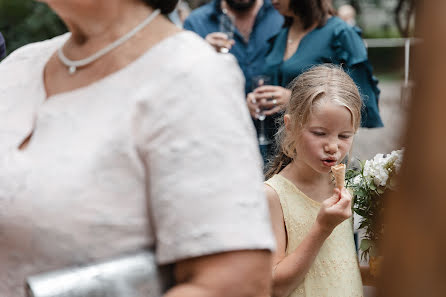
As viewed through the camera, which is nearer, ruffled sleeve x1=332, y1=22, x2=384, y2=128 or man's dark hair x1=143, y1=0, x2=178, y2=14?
man's dark hair x1=143, y1=0, x2=178, y2=14

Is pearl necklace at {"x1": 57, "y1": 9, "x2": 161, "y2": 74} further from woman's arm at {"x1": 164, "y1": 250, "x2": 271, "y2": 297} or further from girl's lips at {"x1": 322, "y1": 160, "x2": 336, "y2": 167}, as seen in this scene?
girl's lips at {"x1": 322, "y1": 160, "x2": 336, "y2": 167}

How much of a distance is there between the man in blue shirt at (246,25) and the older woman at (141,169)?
9.60 feet

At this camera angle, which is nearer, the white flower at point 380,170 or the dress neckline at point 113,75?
the dress neckline at point 113,75

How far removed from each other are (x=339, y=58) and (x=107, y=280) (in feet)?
8.64

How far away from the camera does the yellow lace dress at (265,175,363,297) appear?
7.73 ft

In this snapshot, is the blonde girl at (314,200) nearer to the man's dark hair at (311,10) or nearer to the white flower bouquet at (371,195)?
the white flower bouquet at (371,195)

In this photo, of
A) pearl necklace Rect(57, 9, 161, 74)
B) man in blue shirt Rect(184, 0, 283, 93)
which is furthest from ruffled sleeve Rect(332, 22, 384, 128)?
pearl necklace Rect(57, 9, 161, 74)

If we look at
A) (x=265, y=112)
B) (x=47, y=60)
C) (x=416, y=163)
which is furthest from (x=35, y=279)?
(x=265, y=112)

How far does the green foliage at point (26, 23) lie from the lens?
7820 mm

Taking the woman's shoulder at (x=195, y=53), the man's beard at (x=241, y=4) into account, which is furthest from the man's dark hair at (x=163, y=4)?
the man's beard at (x=241, y=4)

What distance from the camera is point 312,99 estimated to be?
8.28ft

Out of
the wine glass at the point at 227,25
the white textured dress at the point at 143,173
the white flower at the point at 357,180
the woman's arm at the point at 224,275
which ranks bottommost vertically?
the wine glass at the point at 227,25

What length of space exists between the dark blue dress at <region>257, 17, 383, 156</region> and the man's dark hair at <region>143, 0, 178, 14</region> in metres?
2.17

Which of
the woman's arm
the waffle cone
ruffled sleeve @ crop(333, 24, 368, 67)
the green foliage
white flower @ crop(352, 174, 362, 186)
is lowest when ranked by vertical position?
the green foliage
